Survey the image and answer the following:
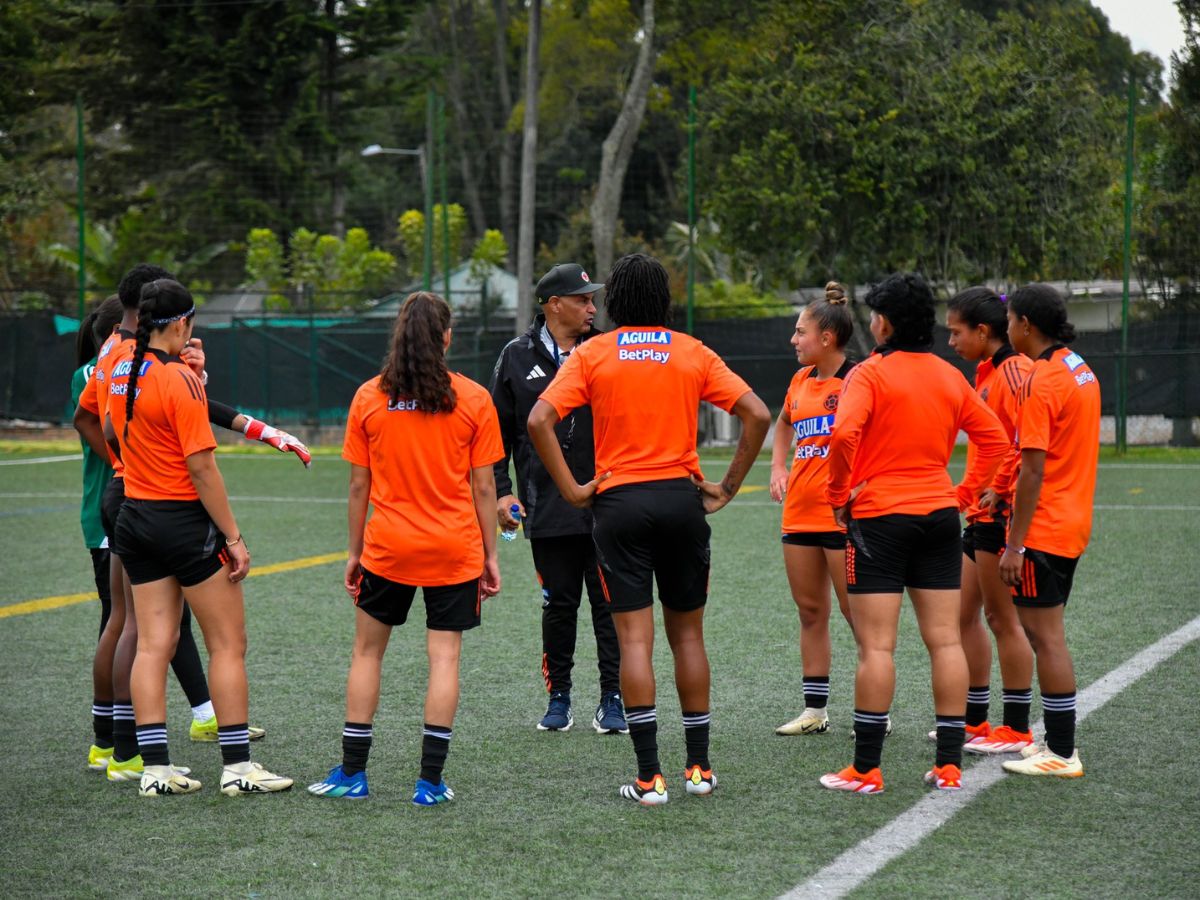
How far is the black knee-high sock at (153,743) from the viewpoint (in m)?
5.04

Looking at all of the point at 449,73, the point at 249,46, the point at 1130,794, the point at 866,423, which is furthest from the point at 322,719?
the point at 449,73

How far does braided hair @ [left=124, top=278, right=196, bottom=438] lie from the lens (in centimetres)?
484

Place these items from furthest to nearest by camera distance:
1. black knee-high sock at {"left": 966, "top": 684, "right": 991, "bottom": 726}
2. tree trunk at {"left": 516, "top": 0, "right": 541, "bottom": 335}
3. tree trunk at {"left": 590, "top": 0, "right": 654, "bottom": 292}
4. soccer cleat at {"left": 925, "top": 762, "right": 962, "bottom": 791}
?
1. tree trunk at {"left": 590, "top": 0, "right": 654, "bottom": 292}
2. tree trunk at {"left": 516, "top": 0, "right": 541, "bottom": 335}
3. black knee-high sock at {"left": 966, "top": 684, "right": 991, "bottom": 726}
4. soccer cleat at {"left": 925, "top": 762, "right": 962, "bottom": 791}

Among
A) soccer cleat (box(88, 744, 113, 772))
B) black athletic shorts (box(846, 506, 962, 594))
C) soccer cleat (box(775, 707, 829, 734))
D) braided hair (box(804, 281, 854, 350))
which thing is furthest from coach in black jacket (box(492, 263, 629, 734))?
soccer cleat (box(88, 744, 113, 772))

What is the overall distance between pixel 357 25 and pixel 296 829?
32365 mm

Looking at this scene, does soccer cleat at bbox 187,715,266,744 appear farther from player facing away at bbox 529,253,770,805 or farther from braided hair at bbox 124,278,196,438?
player facing away at bbox 529,253,770,805

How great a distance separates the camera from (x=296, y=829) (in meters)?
4.59

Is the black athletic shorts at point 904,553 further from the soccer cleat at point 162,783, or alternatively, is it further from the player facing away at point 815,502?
the soccer cleat at point 162,783

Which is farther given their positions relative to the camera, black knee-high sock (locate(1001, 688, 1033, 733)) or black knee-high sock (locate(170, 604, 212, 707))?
black knee-high sock (locate(170, 604, 212, 707))

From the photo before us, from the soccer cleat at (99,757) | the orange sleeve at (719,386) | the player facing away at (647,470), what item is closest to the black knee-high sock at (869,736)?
the player facing away at (647,470)

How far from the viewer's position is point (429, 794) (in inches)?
191

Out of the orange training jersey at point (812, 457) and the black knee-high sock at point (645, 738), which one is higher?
the orange training jersey at point (812, 457)

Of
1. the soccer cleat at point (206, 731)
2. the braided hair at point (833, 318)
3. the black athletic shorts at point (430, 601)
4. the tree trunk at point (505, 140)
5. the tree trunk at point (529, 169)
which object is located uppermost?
the tree trunk at point (505, 140)

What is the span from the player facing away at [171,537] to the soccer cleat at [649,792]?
1249 mm
